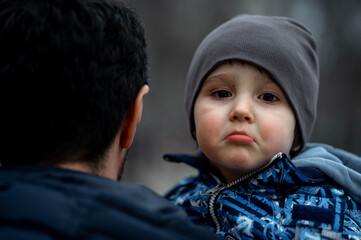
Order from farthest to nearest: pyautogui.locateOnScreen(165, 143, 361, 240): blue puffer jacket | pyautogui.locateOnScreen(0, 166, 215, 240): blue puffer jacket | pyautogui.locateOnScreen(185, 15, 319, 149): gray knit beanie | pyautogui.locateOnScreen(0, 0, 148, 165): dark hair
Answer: pyautogui.locateOnScreen(185, 15, 319, 149): gray knit beanie, pyautogui.locateOnScreen(165, 143, 361, 240): blue puffer jacket, pyautogui.locateOnScreen(0, 0, 148, 165): dark hair, pyautogui.locateOnScreen(0, 166, 215, 240): blue puffer jacket

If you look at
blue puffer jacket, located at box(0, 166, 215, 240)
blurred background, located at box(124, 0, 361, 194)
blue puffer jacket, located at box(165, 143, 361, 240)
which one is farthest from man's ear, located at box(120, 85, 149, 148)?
blurred background, located at box(124, 0, 361, 194)

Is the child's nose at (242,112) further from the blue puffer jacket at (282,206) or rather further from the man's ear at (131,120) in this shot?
the man's ear at (131,120)

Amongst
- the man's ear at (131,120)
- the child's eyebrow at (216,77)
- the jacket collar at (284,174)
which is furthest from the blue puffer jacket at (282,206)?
the man's ear at (131,120)

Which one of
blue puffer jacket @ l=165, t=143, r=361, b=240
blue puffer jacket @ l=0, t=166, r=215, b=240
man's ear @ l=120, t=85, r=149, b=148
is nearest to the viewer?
blue puffer jacket @ l=0, t=166, r=215, b=240

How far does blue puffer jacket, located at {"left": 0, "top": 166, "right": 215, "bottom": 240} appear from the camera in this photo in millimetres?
1117

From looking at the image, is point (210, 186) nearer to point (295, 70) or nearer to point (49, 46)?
point (295, 70)

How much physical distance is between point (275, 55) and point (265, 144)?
0.43 m

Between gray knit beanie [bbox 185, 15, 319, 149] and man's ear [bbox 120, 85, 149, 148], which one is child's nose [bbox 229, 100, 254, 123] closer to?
Result: gray knit beanie [bbox 185, 15, 319, 149]

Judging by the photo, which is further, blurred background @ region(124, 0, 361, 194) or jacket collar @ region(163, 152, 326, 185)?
blurred background @ region(124, 0, 361, 194)

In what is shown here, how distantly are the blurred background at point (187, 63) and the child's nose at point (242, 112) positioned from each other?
5452 mm

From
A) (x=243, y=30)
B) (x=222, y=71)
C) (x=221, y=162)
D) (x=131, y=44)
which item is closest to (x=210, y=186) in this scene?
(x=221, y=162)

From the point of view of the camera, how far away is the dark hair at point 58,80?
1306 millimetres

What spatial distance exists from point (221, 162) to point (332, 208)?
0.54 metres

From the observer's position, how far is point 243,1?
10.7 m
